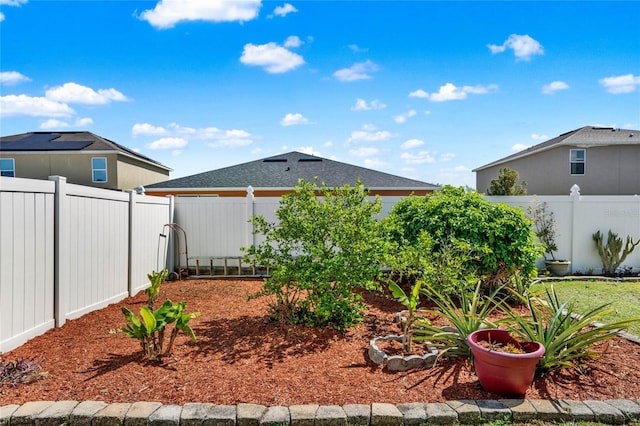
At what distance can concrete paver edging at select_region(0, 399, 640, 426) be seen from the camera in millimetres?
2402

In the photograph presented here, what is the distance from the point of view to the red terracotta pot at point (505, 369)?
265 cm

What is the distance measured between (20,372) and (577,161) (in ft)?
57.8

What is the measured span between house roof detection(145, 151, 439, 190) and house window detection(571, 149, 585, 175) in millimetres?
6116

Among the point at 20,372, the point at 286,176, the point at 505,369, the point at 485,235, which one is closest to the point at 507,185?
the point at 286,176

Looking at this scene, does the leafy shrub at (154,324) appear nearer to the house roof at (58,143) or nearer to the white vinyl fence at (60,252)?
the white vinyl fence at (60,252)

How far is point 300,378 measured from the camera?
118 inches

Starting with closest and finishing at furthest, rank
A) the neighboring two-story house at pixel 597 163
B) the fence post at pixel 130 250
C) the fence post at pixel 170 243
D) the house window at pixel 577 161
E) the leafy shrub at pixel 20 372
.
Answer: the leafy shrub at pixel 20 372 < the fence post at pixel 130 250 < the fence post at pixel 170 243 < the neighboring two-story house at pixel 597 163 < the house window at pixel 577 161

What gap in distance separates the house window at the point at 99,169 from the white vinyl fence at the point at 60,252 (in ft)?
41.0

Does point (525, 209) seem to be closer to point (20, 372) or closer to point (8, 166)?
point (20, 372)

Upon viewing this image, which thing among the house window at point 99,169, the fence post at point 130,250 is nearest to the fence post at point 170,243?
the fence post at point 130,250

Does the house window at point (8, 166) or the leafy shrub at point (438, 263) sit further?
the house window at point (8, 166)

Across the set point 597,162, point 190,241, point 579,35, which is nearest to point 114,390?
point 190,241

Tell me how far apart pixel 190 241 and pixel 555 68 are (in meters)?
8.69

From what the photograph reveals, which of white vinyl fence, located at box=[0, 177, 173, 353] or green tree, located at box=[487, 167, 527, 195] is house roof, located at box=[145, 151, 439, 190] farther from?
white vinyl fence, located at box=[0, 177, 173, 353]
